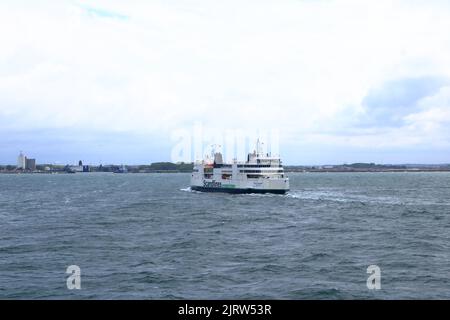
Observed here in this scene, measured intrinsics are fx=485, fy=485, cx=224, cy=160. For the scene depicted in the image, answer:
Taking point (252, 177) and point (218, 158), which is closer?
point (252, 177)

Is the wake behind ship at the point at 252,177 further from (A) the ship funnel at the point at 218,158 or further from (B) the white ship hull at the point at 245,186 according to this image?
(A) the ship funnel at the point at 218,158

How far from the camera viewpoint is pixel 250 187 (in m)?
98.9

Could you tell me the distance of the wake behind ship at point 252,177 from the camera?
95.4 metres

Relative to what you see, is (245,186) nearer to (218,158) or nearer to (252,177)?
Result: (252,177)

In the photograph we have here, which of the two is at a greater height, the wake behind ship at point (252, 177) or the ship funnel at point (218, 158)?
the ship funnel at point (218, 158)

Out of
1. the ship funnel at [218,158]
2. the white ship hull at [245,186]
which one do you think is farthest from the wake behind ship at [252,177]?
the ship funnel at [218,158]

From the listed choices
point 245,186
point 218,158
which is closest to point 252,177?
point 245,186

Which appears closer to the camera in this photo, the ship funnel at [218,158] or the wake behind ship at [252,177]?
the wake behind ship at [252,177]

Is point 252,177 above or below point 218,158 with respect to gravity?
below

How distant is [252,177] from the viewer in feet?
326

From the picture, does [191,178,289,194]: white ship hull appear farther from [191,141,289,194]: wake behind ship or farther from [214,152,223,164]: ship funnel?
[214,152,223,164]: ship funnel

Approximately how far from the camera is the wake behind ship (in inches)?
3755

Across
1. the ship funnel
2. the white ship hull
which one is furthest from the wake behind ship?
the ship funnel
